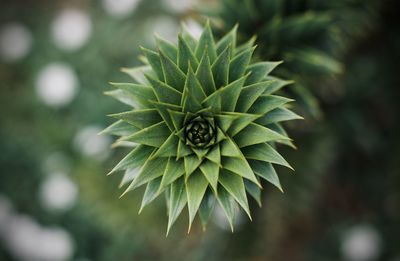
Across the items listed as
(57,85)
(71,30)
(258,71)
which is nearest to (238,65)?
(258,71)

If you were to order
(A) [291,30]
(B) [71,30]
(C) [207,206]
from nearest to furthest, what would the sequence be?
(C) [207,206] < (A) [291,30] < (B) [71,30]

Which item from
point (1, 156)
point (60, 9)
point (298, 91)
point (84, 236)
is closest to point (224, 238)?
point (298, 91)

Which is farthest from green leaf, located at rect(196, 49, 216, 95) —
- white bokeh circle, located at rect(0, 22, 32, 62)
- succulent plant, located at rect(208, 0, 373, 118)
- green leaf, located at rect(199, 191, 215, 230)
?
white bokeh circle, located at rect(0, 22, 32, 62)

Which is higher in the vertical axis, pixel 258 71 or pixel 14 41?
pixel 258 71

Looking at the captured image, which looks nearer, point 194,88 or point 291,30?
point 194,88

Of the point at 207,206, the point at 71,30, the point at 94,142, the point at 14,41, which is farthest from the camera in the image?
the point at 14,41

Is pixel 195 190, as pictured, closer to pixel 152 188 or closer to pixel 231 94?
pixel 152 188

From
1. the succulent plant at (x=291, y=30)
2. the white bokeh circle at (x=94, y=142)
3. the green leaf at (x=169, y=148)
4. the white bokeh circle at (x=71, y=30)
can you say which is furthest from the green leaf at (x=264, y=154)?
the white bokeh circle at (x=71, y=30)
